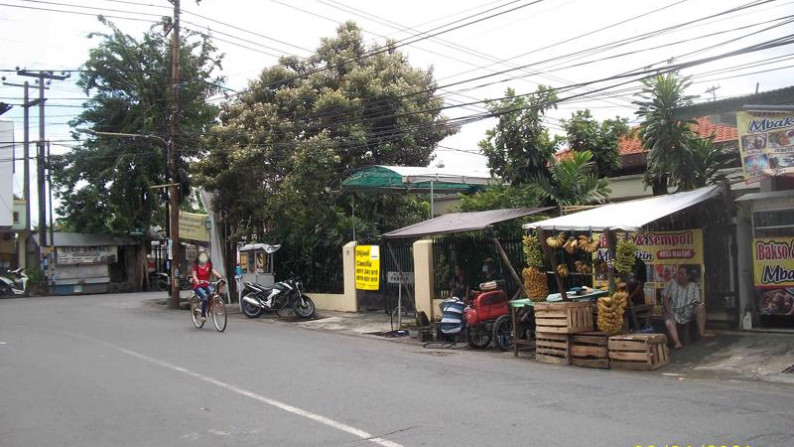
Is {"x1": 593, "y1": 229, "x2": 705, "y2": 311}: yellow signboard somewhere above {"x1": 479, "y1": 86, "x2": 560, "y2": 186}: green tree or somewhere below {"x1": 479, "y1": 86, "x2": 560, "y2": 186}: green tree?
below

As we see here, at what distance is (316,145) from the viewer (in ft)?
67.5

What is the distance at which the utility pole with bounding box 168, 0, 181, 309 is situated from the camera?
22406 millimetres

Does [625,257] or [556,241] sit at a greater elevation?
[556,241]

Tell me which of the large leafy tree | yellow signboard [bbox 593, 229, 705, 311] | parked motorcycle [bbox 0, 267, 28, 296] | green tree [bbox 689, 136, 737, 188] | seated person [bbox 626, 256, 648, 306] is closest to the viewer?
yellow signboard [bbox 593, 229, 705, 311]

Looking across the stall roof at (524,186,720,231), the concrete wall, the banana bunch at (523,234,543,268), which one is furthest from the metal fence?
the concrete wall

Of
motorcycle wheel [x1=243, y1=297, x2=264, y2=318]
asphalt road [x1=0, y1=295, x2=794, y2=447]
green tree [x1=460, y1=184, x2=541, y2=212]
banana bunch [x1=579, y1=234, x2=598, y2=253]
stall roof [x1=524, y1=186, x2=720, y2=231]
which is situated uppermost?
green tree [x1=460, y1=184, x2=541, y2=212]

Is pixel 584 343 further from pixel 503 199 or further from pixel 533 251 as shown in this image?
pixel 503 199

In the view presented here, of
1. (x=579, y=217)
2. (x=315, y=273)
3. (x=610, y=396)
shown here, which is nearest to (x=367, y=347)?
(x=579, y=217)

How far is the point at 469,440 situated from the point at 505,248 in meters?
9.05

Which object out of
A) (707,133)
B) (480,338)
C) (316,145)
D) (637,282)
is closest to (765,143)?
(637,282)

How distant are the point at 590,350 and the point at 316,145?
490 inches

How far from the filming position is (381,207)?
896 inches

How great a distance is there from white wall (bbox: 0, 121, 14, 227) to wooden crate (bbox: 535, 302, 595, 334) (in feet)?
106

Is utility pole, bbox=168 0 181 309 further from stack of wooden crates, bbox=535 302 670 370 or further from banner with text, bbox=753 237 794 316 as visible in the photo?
banner with text, bbox=753 237 794 316
